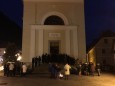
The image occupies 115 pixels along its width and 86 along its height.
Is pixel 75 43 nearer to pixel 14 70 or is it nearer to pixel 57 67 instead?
pixel 14 70

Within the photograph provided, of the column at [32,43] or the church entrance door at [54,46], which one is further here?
the church entrance door at [54,46]

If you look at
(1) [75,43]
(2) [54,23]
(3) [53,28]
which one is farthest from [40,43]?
(1) [75,43]

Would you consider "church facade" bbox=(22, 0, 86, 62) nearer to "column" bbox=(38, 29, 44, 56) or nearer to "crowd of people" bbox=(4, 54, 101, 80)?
"column" bbox=(38, 29, 44, 56)

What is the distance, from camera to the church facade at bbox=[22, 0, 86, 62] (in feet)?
129

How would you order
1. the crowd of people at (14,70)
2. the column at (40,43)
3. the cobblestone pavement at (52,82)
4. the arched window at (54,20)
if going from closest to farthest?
the cobblestone pavement at (52,82), the crowd of people at (14,70), the column at (40,43), the arched window at (54,20)

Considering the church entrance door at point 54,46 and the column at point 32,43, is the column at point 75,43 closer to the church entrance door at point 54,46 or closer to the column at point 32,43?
the church entrance door at point 54,46

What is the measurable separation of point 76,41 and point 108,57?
27.0 m

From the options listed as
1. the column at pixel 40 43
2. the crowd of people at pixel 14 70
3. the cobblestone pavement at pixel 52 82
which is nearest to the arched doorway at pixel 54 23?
the column at pixel 40 43

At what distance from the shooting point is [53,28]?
3944 cm

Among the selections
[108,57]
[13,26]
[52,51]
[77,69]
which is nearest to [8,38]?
[13,26]

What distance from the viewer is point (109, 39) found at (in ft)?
209

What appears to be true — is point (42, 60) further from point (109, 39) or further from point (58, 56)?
point (109, 39)

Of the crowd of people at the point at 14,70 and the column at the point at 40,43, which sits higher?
the column at the point at 40,43

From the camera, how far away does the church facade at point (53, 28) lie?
129 feet
